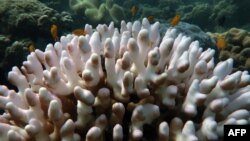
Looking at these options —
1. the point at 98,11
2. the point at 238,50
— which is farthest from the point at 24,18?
the point at 98,11

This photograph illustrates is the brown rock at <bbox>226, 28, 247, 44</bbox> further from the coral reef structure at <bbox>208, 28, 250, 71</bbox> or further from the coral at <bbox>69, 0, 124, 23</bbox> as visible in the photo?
the coral at <bbox>69, 0, 124, 23</bbox>

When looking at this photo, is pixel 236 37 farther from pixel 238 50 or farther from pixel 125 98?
pixel 125 98

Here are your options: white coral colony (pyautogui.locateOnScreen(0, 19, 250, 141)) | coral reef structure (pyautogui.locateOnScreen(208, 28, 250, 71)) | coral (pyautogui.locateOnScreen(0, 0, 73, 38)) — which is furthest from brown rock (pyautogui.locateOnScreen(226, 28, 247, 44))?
white coral colony (pyautogui.locateOnScreen(0, 19, 250, 141))

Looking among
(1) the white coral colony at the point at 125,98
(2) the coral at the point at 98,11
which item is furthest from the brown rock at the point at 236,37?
(1) the white coral colony at the point at 125,98

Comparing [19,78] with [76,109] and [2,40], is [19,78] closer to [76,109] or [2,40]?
[76,109]

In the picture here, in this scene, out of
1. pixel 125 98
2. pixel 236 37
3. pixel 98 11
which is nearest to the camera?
pixel 125 98

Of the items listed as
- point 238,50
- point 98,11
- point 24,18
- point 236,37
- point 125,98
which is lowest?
point 125,98

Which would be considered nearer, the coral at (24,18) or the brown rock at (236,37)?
the coral at (24,18)

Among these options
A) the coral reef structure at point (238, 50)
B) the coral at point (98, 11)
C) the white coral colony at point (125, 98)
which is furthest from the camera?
the coral at point (98, 11)

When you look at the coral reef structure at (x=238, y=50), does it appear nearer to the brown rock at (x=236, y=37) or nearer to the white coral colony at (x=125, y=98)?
the brown rock at (x=236, y=37)

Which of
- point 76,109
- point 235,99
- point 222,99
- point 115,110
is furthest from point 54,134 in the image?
point 235,99
